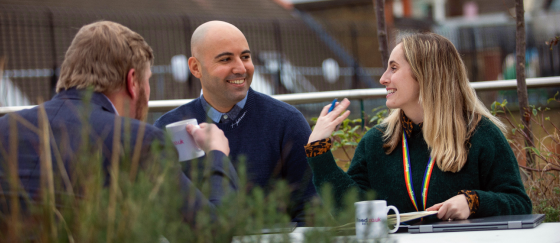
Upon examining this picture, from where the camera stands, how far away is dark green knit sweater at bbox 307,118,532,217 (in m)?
2.29

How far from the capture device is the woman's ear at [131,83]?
1945mm

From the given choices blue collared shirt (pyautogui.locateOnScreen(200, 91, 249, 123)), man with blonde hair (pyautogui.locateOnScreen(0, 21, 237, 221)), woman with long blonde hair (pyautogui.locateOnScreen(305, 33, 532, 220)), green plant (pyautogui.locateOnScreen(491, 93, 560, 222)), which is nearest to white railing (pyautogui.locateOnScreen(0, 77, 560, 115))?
green plant (pyautogui.locateOnScreen(491, 93, 560, 222))

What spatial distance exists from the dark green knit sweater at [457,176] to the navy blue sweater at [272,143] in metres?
0.32

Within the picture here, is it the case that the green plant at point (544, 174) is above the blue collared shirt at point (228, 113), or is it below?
below

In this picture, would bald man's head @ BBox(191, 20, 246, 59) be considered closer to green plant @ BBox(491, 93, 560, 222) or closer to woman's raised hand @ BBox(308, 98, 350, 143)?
woman's raised hand @ BBox(308, 98, 350, 143)

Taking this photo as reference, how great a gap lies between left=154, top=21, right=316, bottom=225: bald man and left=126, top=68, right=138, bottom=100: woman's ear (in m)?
0.85

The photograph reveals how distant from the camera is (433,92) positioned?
2574 mm

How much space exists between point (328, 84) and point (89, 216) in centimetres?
1240

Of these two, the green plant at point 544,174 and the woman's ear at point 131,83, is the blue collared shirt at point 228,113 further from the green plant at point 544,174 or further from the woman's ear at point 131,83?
the green plant at point 544,174

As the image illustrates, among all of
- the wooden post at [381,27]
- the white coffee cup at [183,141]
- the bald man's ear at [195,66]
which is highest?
the wooden post at [381,27]

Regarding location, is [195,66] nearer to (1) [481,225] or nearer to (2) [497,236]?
(1) [481,225]

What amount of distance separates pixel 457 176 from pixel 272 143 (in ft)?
3.13

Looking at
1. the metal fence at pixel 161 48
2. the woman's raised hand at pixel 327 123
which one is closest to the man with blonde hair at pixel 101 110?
the woman's raised hand at pixel 327 123

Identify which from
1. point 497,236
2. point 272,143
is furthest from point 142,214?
point 272,143
